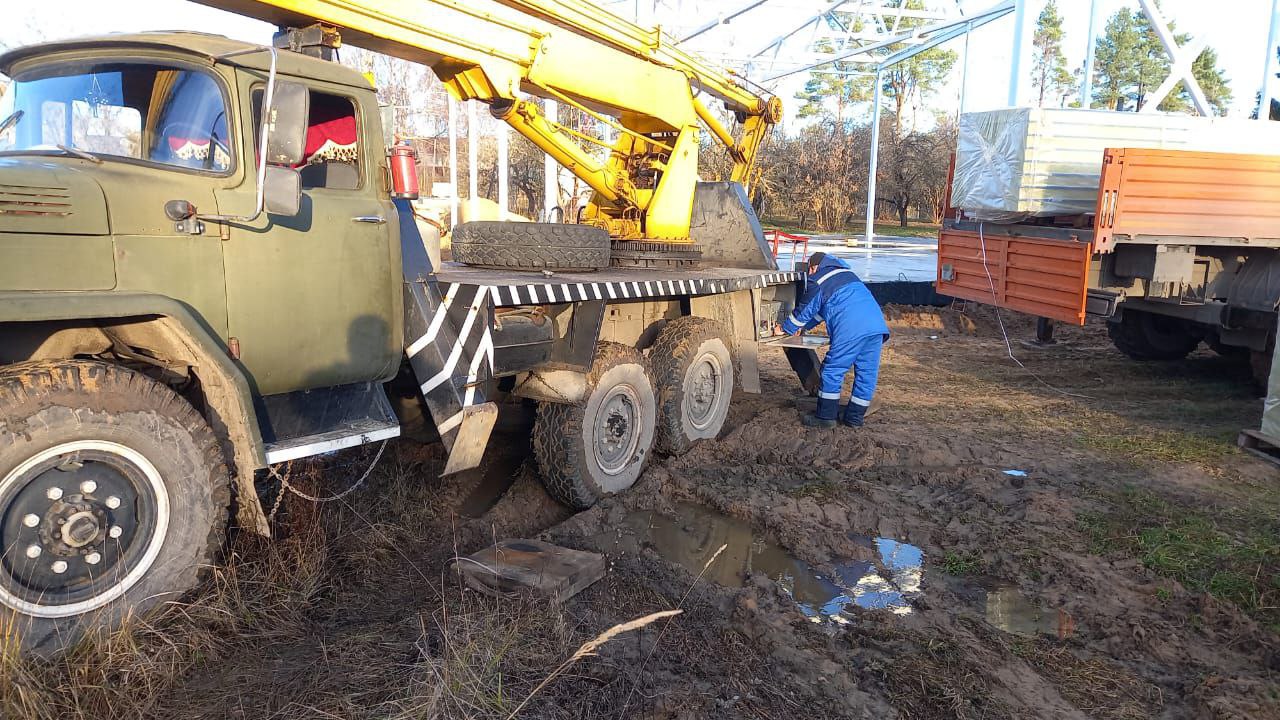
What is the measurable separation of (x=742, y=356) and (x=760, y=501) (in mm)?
2383

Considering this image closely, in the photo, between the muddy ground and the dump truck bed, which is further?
the dump truck bed

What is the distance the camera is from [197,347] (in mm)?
3311

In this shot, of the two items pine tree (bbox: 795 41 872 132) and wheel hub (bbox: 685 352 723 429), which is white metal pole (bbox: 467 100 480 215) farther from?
pine tree (bbox: 795 41 872 132)

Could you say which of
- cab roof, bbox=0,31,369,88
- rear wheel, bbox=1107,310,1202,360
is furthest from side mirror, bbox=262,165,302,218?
rear wheel, bbox=1107,310,1202,360

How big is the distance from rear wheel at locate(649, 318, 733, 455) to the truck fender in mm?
3209

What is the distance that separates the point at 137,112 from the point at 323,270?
97 centimetres

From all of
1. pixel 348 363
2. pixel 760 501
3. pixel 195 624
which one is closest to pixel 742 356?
pixel 760 501

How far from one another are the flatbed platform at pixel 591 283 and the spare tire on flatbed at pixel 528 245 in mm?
65

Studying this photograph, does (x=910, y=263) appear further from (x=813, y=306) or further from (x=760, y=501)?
(x=760, y=501)

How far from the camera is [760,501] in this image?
17.8 feet

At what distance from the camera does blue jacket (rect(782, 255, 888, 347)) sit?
7320 millimetres

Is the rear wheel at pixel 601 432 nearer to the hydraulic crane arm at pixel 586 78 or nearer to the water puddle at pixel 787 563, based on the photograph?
the water puddle at pixel 787 563

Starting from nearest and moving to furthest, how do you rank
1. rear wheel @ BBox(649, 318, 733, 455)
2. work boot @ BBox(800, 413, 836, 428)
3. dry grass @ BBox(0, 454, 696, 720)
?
dry grass @ BBox(0, 454, 696, 720) → rear wheel @ BBox(649, 318, 733, 455) → work boot @ BBox(800, 413, 836, 428)

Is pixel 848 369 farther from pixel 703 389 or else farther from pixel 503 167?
pixel 503 167
